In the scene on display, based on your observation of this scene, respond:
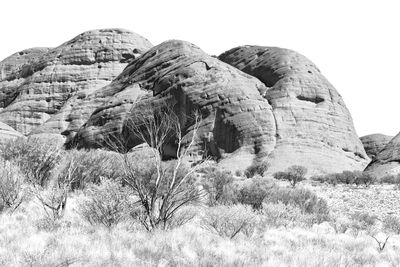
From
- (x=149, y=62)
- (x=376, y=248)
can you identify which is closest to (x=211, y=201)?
(x=376, y=248)

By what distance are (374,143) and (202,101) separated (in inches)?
2203

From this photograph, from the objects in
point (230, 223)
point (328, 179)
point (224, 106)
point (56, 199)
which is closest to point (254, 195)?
point (230, 223)

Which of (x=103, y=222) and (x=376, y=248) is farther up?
(x=103, y=222)

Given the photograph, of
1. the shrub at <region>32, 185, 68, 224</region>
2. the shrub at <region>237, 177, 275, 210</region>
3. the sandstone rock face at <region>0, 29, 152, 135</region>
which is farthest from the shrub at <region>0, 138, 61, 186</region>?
the sandstone rock face at <region>0, 29, 152, 135</region>

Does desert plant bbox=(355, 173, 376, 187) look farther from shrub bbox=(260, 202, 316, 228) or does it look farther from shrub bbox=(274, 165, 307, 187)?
shrub bbox=(260, 202, 316, 228)

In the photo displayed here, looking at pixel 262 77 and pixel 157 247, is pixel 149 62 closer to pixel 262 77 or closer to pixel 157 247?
pixel 262 77

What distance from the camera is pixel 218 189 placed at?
76.8 ft

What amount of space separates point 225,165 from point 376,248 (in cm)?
4164

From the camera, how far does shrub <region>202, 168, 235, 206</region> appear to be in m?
20.7

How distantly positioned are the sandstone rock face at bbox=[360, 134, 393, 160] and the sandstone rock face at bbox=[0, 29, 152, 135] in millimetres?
57666

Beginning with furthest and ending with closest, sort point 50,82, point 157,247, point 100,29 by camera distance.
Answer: point 100,29
point 50,82
point 157,247

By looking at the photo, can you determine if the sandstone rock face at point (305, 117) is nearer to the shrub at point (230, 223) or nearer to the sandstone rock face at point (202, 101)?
the sandstone rock face at point (202, 101)

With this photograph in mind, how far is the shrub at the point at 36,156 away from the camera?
2089 centimetres

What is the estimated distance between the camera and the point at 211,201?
21.1 m
